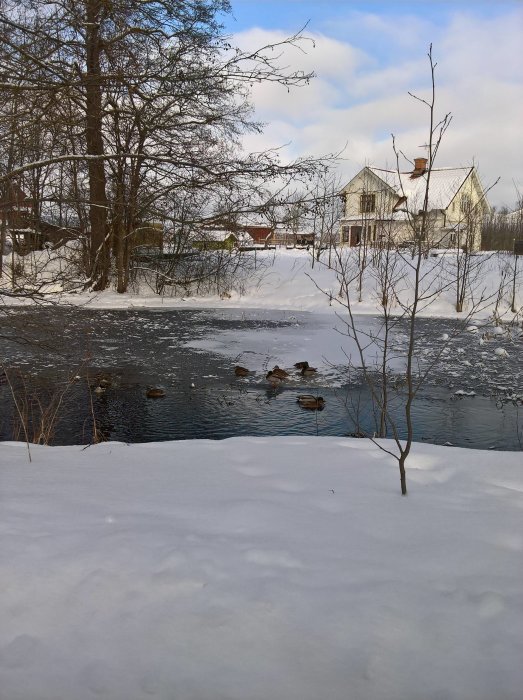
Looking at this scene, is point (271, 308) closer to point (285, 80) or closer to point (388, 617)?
point (285, 80)

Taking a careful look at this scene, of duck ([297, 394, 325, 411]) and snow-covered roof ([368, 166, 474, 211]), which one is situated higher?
snow-covered roof ([368, 166, 474, 211])

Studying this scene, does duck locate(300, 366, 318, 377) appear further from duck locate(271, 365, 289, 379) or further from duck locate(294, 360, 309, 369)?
duck locate(271, 365, 289, 379)

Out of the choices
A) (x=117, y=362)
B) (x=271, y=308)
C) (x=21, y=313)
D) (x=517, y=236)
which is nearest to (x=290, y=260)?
(x=271, y=308)

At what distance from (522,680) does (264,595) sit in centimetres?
96

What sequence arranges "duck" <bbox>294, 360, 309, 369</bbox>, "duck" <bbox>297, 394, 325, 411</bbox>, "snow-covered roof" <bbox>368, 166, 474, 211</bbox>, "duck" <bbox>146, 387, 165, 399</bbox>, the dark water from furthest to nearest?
"snow-covered roof" <bbox>368, 166, 474, 211</bbox> → "duck" <bbox>294, 360, 309, 369</bbox> → "duck" <bbox>146, 387, 165, 399</bbox> → "duck" <bbox>297, 394, 325, 411</bbox> → the dark water

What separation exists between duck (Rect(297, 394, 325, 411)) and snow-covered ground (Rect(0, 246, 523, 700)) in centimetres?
329

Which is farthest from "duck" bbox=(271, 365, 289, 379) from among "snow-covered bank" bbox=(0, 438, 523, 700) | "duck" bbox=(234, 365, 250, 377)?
"snow-covered bank" bbox=(0, 438, 523, 700)

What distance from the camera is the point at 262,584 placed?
95.0 inches

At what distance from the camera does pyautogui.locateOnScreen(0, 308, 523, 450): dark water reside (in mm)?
6230

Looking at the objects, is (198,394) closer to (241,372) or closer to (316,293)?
(241,372)

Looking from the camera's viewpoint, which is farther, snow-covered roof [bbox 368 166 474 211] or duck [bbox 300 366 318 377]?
snow-covered roof [bbox 368 166 474 211]

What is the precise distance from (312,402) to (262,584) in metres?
4.99

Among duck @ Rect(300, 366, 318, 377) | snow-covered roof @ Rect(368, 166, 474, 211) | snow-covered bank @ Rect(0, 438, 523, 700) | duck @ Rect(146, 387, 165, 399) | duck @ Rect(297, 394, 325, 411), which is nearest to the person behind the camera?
snow-covered bank @ Rect(0, 438, 523, 700)

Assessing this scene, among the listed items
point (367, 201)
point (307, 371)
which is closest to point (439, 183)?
Result: point (367, 201)
